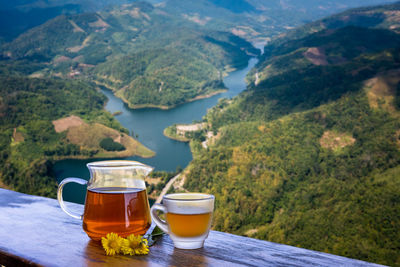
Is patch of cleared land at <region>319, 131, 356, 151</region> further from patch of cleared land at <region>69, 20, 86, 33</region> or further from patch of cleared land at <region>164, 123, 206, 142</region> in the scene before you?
patch of cleared land at <region>69, 20, 86, 33</region>

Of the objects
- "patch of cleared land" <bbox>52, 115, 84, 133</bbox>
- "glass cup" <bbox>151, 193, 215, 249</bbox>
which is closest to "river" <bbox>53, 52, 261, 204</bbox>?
"patch of cleared land" <bbox>52, 115, 84, 133</bbox>

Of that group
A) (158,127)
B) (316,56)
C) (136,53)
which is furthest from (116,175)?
(136,53)

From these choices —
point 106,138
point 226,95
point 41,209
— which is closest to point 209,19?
point 226,95

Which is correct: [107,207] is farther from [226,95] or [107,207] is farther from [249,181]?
[226,95]

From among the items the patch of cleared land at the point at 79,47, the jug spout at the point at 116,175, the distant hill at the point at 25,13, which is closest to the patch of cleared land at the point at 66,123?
the jug spout at the point at 116,175

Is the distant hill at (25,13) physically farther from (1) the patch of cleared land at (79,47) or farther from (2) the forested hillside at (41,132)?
(2) the forested hillside at (41,132)
